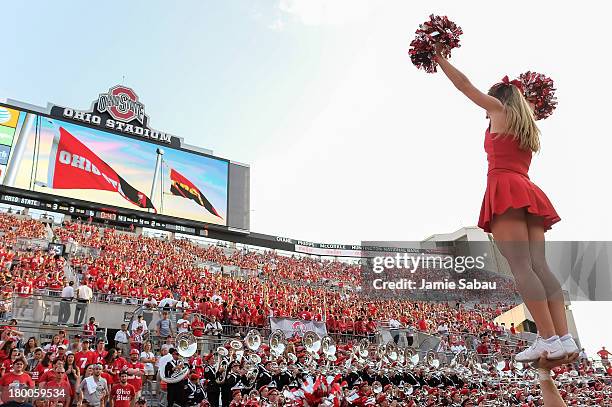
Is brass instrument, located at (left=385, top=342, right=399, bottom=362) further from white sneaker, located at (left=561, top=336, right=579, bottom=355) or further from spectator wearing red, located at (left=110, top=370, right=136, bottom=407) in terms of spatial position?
white sneaker, located at (left=561, top=336, right=579, bottom=355)

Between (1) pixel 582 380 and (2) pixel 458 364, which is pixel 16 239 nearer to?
(2) pixel 458 364

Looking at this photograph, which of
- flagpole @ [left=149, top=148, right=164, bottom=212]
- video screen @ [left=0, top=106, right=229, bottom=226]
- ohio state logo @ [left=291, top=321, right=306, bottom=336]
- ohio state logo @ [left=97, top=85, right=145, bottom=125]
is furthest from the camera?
ohio state logo @ [left=97, top=85, right=145, bottom=125]

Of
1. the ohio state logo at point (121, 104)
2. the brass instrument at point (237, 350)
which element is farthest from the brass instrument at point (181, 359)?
the ohio state logo at point (121, 104)

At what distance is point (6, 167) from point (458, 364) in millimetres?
21858

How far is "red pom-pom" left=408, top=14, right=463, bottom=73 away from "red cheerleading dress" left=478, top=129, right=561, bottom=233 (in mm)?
457

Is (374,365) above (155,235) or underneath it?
underneath

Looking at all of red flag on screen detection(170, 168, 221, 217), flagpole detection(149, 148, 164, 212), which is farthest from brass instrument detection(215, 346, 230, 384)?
red flag on screen detection(170, 168, 221, 217)

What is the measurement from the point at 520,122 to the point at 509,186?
32 cm

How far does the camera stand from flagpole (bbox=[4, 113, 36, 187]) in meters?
24.5

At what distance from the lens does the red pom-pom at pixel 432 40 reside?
256 cm

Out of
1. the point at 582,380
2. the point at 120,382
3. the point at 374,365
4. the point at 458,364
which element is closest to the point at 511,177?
the point at 120,382

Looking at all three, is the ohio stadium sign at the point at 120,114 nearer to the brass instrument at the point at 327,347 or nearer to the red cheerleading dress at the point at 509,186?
the brass instrument at the point at 327,347

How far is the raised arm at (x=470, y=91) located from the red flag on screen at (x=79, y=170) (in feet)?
87.0

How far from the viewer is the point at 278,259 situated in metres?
33.2
